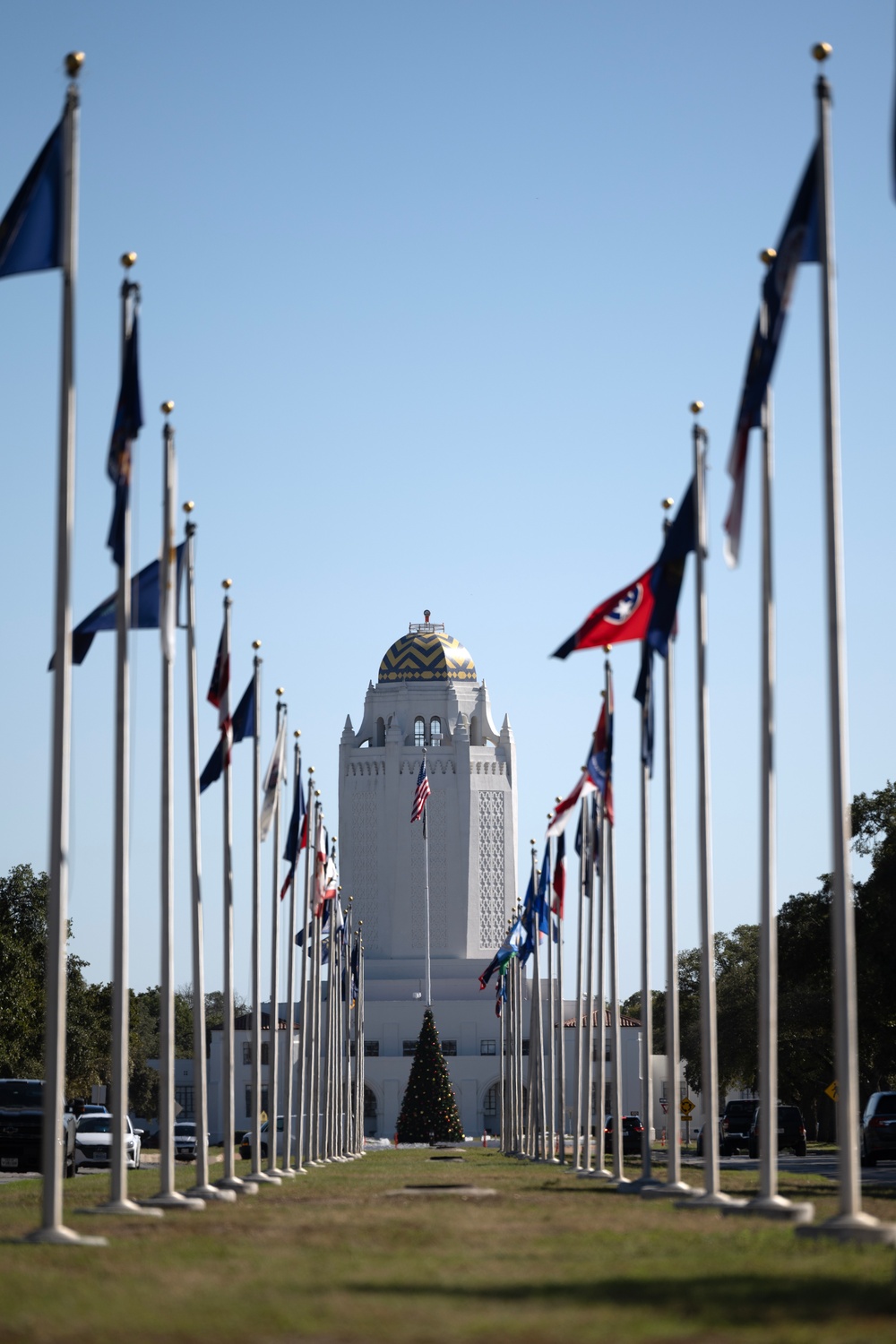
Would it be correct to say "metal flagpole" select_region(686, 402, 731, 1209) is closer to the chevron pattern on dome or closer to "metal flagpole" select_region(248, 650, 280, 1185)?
"metal flagpole" select_region(248, 650, 280, 1185)

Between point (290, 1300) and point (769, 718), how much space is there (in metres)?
11.3

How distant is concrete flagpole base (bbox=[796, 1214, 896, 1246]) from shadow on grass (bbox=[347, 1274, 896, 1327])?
3.37 meters

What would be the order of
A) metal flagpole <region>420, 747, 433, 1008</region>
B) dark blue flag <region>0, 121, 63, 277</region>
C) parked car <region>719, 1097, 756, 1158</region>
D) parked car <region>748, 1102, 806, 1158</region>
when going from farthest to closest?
metal flagpole <region>420, 747, 433, 1008</region> → parked car <region>719, 1097, 756, 1158</region> → parked car <region>748, 1102, 806, 1158</region> → dark blue flag <region>0, 121, 63, 277</region>

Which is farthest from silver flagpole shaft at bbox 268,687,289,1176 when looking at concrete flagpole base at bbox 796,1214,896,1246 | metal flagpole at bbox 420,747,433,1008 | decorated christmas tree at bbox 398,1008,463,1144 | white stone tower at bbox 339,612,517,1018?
white stone tower at bbox 339,612,517,1018

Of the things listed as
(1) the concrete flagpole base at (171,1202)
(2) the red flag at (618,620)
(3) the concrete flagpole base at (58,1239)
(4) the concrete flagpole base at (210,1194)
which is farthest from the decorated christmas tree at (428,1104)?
(3) the concrete flagpole base at (58,1239)

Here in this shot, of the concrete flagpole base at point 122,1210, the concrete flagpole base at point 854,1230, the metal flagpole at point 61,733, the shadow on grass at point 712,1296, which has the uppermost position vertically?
the metal flagpole at point 61,733

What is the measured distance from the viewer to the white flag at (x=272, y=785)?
121ft

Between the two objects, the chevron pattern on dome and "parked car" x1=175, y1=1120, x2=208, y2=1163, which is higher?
the chevron pattern on dome

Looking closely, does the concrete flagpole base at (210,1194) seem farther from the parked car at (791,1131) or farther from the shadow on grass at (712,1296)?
the parked car at (791,1131)

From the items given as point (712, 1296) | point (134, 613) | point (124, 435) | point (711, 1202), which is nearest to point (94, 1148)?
point (134, 613)

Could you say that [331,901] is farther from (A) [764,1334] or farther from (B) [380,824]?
(B) [380,824]

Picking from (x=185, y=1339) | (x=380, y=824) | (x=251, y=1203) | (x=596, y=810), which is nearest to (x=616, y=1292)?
(x=185, y=1339)

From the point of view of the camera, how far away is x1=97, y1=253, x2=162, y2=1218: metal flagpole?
2316cm

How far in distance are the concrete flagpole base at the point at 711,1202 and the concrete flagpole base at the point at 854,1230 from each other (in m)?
5.30
